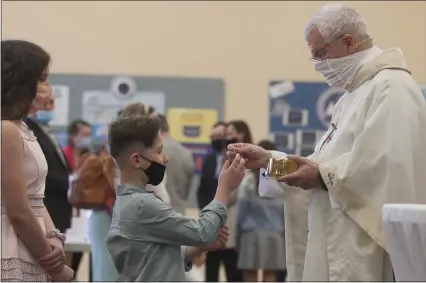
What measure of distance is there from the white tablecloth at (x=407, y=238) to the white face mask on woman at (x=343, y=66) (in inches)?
27.3

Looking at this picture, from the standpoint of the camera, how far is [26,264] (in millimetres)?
2213

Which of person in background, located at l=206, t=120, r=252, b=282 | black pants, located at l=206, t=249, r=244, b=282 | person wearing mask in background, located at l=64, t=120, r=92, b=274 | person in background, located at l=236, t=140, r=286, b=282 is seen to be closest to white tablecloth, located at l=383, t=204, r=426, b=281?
person in background, located at l=206, t=120, r=252, b=282

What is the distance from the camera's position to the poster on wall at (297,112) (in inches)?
314

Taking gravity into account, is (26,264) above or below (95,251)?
above

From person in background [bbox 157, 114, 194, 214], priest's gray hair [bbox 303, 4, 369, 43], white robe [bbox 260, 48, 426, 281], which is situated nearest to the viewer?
white robe [bbox 260, 48, 426, 281]

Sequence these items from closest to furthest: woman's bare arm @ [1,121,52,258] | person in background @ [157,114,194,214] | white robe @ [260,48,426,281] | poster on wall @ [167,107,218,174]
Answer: woman's bare arm @ [1,121,52,258], white robe @ [260,48,426,281], person in background @ [157,114,194,214], poster on wall @ [167,107,218,174]

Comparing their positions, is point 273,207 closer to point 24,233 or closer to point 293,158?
point 293,158

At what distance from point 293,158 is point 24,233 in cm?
95

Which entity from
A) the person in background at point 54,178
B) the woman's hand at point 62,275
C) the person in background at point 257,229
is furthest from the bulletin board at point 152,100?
the woman's hand at point 62,275

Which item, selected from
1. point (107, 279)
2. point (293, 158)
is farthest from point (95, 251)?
point (293, 158)

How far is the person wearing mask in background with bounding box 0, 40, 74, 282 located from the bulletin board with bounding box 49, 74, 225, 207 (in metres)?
5.57

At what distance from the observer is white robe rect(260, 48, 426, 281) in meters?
2.61

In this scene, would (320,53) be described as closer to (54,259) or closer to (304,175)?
(304,175)

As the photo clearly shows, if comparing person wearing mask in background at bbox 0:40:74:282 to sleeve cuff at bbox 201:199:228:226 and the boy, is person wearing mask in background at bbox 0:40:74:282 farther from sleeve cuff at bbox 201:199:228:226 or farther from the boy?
sleeve cuff at bbox 201:199:228:226
